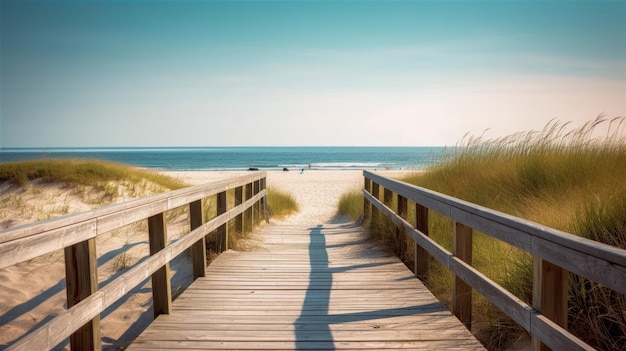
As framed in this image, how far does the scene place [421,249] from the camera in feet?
16.6

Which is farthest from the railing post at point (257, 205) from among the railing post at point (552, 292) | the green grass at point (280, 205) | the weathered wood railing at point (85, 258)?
the railing post at point (552, 292)

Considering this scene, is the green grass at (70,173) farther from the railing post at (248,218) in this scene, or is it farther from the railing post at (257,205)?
the railing post at (248,218)

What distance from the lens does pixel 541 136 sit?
8758 millimetres

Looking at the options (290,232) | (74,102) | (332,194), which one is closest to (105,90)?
(74,102)

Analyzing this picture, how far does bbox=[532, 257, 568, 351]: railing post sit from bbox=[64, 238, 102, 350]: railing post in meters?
2.32

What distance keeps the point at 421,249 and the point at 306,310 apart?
1.55 m

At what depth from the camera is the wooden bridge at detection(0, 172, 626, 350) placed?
7.08 ft

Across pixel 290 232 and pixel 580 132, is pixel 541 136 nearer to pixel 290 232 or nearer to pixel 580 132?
pixel 580 132

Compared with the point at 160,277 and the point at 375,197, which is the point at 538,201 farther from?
the point at 160,277

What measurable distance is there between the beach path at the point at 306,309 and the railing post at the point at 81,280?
630mm

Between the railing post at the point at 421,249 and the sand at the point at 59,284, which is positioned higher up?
the railing post at the point at 421,249

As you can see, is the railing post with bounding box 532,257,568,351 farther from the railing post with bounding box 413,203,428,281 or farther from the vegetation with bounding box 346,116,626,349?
the railing post with bounding box 413,203,428,281

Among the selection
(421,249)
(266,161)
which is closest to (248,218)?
(421,249)

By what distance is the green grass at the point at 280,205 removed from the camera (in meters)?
13.1
